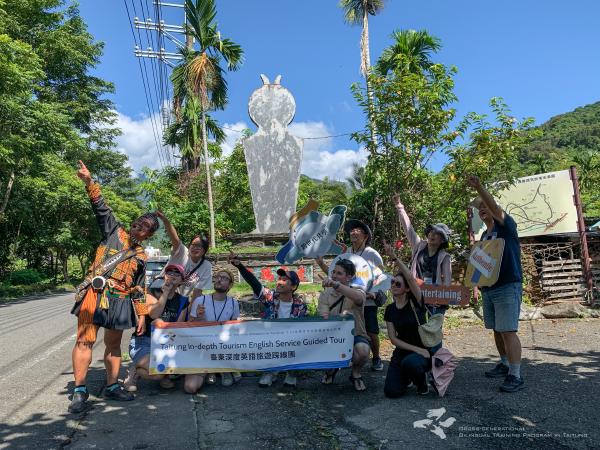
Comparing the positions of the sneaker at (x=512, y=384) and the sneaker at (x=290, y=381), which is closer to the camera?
the sneaker at (x=512, y=384)

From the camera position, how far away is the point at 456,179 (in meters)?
8.18

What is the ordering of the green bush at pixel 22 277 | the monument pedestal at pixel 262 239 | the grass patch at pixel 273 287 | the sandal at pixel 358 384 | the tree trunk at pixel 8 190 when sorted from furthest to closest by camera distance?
the green bush at pixel 22 277 → the tree trunk at pixel 8 190 → the monument pedestal at pixel 262 239 → the grass patch at pixel 273 287 → the sandal at pixel 358 384

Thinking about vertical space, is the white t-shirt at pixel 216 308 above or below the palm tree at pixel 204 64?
below

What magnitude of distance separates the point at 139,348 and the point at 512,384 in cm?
338

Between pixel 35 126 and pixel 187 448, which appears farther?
pixel 35 126

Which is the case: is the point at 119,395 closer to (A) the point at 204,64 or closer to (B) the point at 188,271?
(B) the point at 188,271

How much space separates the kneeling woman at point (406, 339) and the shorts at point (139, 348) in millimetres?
2240

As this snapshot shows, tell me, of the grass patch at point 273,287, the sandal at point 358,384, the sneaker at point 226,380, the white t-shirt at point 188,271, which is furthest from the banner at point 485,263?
the grass patch at point 273,287

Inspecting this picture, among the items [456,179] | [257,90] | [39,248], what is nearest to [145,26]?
[257,90]

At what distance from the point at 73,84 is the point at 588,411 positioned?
3037 cm

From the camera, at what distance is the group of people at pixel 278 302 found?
379 cm

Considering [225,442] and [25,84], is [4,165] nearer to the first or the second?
[25,84]

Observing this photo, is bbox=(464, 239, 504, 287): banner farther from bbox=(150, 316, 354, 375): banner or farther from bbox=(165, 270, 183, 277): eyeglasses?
bbox=(165, 270, 183, 277): eyeglasses

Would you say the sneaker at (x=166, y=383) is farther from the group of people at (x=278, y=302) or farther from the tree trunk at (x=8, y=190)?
the tree trunk at (x=8, y=190)
